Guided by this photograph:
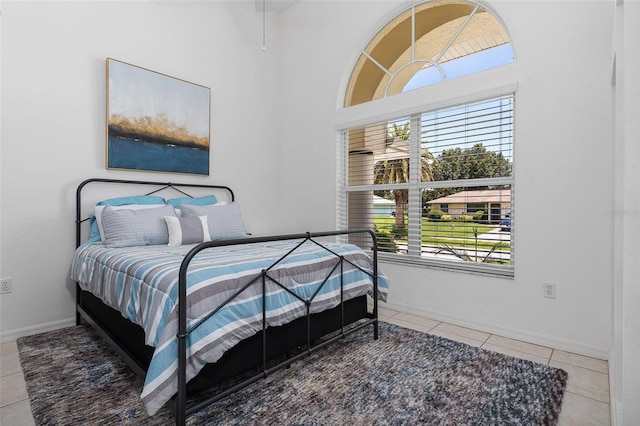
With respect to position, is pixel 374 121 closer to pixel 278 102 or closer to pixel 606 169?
pixel 278 102

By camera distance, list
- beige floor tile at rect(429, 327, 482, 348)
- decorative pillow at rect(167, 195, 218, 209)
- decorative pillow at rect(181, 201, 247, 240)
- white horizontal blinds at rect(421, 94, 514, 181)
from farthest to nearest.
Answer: decorative pillow at rect(167, 195, 218, 209)
decorative pillow at rect(181, 201, 247, 240)
white horizontal blinds at rect(421, 94, 514, 181)
beige floor tile at rect(429, 327, 482, 348)

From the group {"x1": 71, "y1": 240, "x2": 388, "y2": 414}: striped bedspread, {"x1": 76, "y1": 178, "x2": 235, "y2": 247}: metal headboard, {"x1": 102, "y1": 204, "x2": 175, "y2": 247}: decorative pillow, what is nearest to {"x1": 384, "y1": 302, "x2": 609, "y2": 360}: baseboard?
{"x1": 71, "y1": 240, "x2": 388, "y2": 414}: striped bedspread

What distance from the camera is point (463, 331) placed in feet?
8.48

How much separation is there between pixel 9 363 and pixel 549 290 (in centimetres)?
349

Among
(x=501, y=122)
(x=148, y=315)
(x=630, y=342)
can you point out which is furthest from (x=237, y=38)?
(x=630, y=342)

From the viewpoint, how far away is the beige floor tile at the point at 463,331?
2.47 meters

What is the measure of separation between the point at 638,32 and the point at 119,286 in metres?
2.30

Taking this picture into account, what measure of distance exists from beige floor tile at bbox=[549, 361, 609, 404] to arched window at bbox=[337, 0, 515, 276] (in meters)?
0.73

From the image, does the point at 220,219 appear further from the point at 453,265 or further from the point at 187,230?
the point at 453,265

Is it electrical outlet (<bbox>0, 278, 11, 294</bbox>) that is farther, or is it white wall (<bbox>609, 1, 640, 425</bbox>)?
electrical outlet (<bbox>0, 278, 11, 294</bbox>)

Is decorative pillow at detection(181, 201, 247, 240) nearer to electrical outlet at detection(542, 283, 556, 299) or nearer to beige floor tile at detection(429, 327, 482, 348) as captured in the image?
beige floor tile at detection(429, 327, 482, 348)

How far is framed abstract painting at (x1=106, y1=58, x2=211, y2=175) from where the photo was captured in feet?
9.45

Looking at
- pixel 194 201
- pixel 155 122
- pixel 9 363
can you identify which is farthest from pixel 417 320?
pixel 155 122

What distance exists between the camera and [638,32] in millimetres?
969
